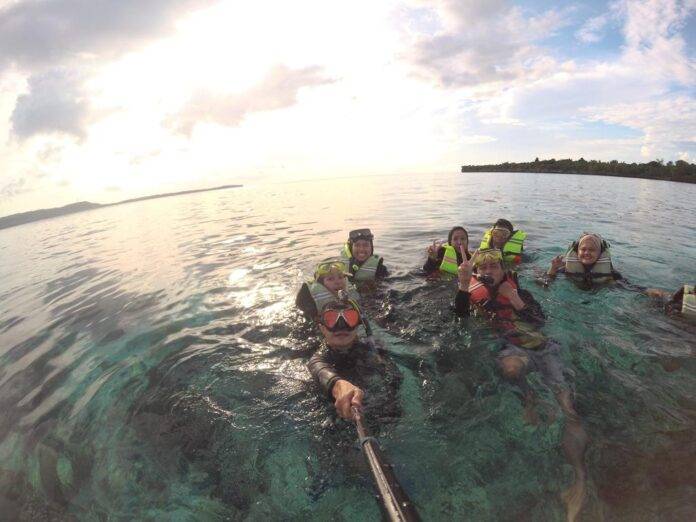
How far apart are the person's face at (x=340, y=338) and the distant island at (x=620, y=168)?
62.3 meters

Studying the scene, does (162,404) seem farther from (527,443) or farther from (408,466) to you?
(527,443)

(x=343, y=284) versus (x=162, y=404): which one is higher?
(x=343, y=284)

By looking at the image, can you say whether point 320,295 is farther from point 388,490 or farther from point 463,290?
point 388,490

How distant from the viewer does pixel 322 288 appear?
6.70 m

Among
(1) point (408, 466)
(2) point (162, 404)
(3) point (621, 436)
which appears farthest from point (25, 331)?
(3) point (621, 436)

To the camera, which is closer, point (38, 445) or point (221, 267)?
point (38, 445)

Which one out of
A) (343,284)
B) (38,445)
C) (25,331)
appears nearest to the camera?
(38,445)

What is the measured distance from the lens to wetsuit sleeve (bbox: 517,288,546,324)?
6.43 metres

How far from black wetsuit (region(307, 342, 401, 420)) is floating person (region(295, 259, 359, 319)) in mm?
1215

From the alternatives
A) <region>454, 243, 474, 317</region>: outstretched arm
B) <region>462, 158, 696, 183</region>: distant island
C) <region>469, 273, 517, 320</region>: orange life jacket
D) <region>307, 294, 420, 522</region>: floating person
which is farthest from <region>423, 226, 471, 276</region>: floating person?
<region>462, 158, 696, 183</region>: distant island

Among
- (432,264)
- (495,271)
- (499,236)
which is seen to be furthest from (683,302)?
(432,264)

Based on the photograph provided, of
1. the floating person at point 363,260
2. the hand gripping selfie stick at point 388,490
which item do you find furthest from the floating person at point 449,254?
the hand gripping selfie stick at point 388,490

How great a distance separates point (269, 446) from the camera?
4.27 m

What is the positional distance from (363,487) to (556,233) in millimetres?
15722
